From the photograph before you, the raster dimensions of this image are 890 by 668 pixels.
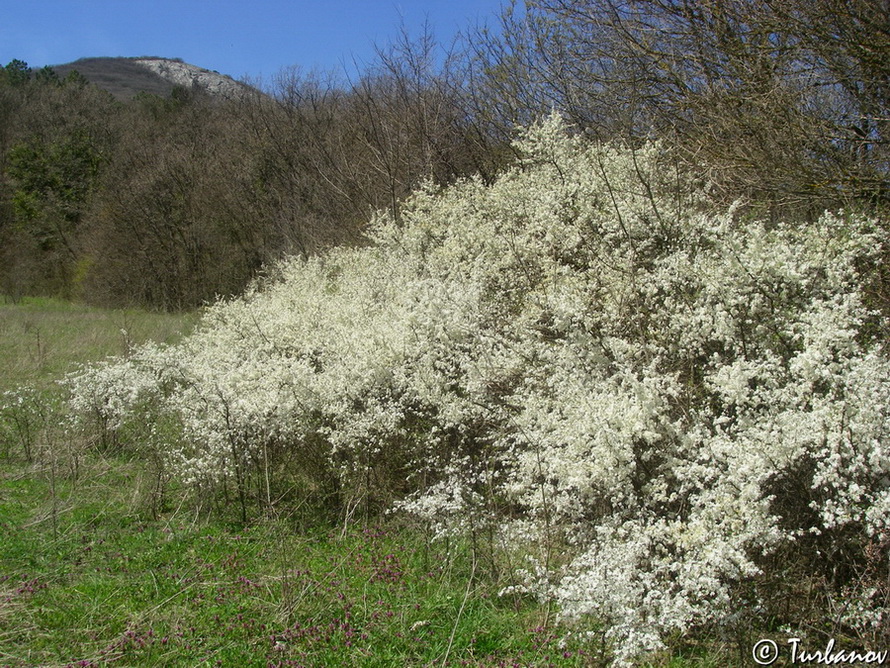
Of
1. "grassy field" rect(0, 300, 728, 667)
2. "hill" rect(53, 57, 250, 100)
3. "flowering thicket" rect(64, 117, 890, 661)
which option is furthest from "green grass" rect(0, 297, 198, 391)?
"hill" rect(53, 57, 250, 100)

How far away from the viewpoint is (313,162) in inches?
706

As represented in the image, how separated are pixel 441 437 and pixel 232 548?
5.27ft

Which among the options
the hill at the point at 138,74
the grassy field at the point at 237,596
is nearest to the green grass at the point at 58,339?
the grassy field at the point at 237,596

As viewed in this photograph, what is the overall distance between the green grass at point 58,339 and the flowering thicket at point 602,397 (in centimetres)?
344

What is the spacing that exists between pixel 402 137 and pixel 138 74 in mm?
85231

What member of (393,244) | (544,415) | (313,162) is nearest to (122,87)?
(313,162)

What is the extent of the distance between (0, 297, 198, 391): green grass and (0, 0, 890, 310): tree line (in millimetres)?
3464

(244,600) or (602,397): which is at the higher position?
(602,397)

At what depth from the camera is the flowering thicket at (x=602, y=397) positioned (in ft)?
10.5

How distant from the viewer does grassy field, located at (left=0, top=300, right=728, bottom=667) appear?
333 centimetres

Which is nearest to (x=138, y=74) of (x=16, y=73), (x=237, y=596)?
(x=16, y=73)

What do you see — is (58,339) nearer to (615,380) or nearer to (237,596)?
(237,596)

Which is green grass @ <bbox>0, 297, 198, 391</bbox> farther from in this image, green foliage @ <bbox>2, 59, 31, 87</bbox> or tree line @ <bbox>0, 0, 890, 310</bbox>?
green foliage @ <bbox>2, 59, 31, 87</bbox>

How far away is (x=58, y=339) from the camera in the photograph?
13.1m
